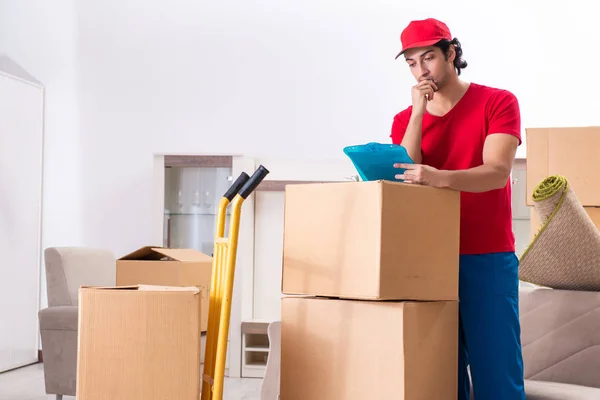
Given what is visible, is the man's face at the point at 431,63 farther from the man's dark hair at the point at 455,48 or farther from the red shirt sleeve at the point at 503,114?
the red shirt sleeve at the point at 503,114

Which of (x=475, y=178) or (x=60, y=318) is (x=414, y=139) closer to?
(x=475, y=178)

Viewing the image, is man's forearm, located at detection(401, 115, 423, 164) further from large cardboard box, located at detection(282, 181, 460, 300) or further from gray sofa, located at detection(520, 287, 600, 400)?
gray sofa, located at detection(520, 287, 600, 400)

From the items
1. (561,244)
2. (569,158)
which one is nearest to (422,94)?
(561,244)

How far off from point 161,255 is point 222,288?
241 cm

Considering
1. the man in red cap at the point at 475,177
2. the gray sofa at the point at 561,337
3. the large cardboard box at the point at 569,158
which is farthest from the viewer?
the large cardboard box at the point at 569,158

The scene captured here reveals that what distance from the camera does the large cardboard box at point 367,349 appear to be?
1.63 m

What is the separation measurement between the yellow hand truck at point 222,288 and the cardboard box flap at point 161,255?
1918 mm

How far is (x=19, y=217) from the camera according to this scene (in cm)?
492

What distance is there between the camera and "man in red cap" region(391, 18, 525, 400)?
175 centimetres

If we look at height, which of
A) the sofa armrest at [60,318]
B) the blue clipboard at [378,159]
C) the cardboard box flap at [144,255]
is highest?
the blue clipboard at [378,159]

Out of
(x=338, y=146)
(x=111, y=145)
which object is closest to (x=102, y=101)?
(x=111, y=145)

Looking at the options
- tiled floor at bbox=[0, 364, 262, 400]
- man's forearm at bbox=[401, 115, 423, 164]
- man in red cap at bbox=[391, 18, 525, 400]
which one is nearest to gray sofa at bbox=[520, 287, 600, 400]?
man in red cap at bbox=[391, 18, 525, 400]

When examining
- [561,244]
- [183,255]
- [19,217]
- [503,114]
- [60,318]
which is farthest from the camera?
[19,217]

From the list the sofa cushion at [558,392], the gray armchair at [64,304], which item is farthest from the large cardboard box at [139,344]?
the gray armchair at [64,304]
